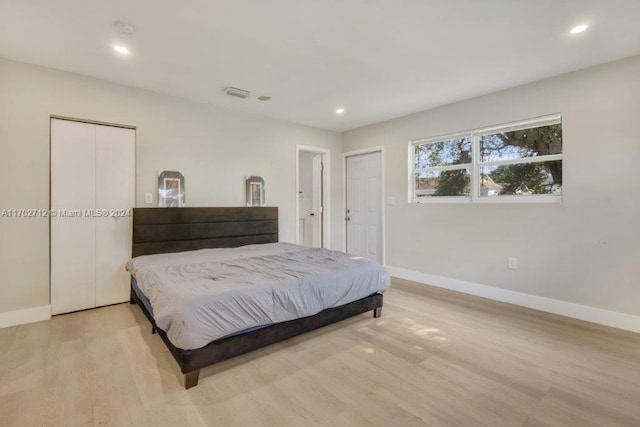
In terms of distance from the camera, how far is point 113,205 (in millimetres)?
3348

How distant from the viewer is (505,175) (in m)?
3.60

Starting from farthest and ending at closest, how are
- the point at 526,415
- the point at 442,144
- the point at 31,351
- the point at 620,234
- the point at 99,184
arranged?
the point at 442,144 < the point at 99,184 < the point at 620,234 < the point at 31,351 < the point at 526,415

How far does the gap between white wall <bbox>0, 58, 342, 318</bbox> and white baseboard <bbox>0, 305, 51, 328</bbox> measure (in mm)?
40

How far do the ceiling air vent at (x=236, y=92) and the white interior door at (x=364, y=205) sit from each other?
2.43 m

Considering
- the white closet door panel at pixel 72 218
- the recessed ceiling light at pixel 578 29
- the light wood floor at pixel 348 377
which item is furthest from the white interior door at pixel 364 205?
the white closet door panel at pixel 72 218

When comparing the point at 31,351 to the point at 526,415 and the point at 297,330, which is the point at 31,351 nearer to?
the point at 297,330

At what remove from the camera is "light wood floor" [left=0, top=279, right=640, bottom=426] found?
1.63 m

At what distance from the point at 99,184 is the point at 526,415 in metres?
4.23

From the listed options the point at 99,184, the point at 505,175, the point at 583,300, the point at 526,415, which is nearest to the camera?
the point at 526,415

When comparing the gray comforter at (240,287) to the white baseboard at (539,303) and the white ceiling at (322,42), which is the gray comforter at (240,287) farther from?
the white ceiling at (322,42)

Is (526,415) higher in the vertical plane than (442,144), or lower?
lower

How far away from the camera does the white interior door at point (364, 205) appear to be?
5074 millimetres

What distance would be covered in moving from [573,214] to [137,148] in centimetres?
490

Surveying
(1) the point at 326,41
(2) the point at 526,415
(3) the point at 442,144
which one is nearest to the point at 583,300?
(2) the point at 526,415
